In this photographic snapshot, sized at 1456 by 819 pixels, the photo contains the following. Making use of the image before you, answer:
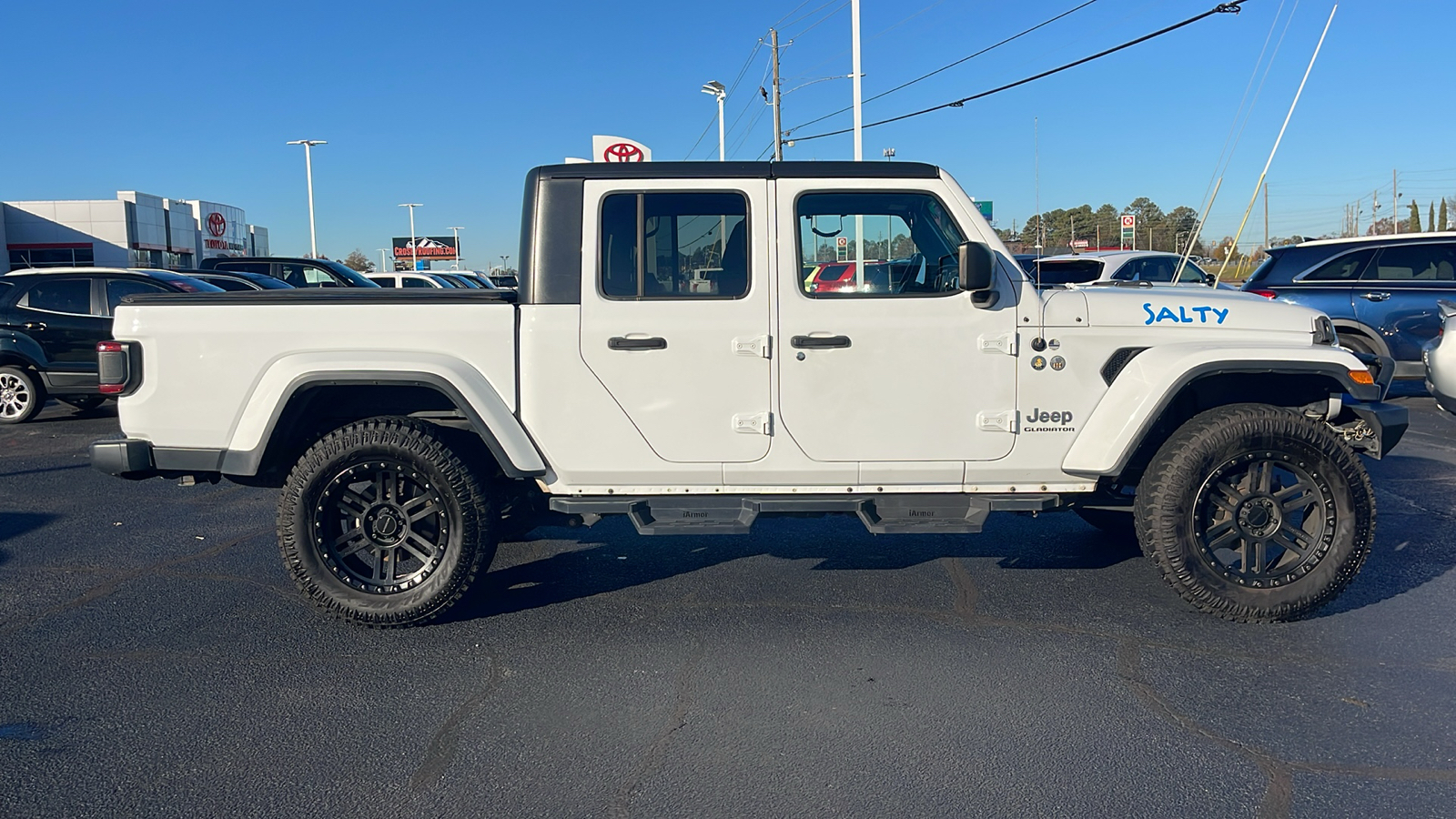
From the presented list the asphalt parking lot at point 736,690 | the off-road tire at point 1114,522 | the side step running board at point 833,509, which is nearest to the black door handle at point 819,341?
the side step running board at point 833,509

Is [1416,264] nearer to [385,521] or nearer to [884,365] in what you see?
[884,365]

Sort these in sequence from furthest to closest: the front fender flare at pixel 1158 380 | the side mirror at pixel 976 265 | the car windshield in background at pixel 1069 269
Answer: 1. the car windshield in background at pixel 1069 269
2. the front fender flare at pixel 1158 380
3. the side mirror at pixel 976 265

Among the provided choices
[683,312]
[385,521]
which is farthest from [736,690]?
[385,521]

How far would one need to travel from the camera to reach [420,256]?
75.7 metres

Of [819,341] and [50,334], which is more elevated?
[50,334]

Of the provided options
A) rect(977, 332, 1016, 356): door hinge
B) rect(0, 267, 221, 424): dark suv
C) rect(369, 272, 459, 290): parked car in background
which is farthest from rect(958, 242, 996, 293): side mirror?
rect(369, 272, 459, 290): parked car in background

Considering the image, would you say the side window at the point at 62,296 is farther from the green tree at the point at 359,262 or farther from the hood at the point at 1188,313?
the green tree at the point at 359,262

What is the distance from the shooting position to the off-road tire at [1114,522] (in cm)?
588

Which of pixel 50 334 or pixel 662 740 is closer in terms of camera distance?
pixel 662 740

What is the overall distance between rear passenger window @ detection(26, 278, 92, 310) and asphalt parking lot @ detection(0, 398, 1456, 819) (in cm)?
648

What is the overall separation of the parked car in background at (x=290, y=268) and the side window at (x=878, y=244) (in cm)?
1453

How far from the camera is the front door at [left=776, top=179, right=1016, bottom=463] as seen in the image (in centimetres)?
445

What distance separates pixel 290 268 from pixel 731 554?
1543cm

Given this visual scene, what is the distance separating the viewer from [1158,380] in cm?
436
